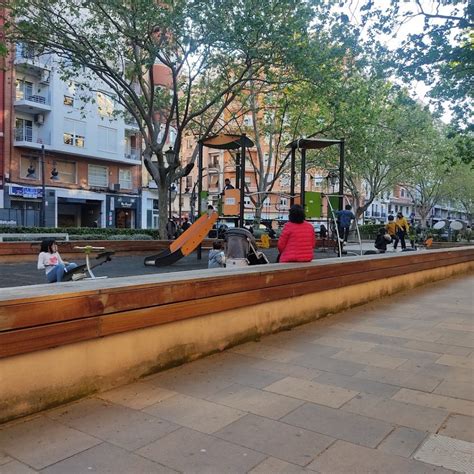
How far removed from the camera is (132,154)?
42.6m

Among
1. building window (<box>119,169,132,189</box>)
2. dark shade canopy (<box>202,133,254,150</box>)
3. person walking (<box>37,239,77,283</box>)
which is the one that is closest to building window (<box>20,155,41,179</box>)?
building window (<box>119,169,132,189</box>)

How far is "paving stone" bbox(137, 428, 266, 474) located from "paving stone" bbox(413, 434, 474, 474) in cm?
92

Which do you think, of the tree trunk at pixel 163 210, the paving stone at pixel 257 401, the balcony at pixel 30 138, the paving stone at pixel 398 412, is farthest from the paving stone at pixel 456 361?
the balcony at pixel 30 138

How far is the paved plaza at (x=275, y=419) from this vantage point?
2.61 metres

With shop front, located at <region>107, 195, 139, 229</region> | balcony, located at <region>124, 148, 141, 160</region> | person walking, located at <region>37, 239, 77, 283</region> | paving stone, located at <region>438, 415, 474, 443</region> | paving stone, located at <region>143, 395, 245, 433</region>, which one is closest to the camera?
paving stone, located at <region>438, 415, 474, 443</region>

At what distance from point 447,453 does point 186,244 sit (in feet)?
33.4

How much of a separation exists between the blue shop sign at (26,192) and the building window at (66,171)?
2.32 m

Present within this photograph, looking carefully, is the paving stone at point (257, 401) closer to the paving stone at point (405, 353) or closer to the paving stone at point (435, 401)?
the paving stone at point (435, 401)

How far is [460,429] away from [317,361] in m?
1.60

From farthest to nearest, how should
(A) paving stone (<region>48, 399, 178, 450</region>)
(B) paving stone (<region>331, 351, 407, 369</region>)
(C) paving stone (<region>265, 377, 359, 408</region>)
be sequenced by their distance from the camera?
(B) paving stone (<region>331, 351, 407, 369</region>)
(C) paving stone (<region>265, 377, 359, 408</region>)
(A) paving stone (<region>48, 399, 178, 450</region>)

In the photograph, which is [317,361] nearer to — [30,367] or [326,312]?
[326,312]

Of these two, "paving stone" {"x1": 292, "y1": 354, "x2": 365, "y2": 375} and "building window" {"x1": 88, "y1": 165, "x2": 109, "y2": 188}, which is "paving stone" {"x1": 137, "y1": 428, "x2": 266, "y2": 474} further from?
"building window" {"x1": 88, "y1": 165, "x2": 109, "y2": 188}

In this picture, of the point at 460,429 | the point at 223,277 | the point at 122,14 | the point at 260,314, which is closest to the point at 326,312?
the point at 260,314

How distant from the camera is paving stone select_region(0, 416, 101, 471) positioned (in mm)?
2598
